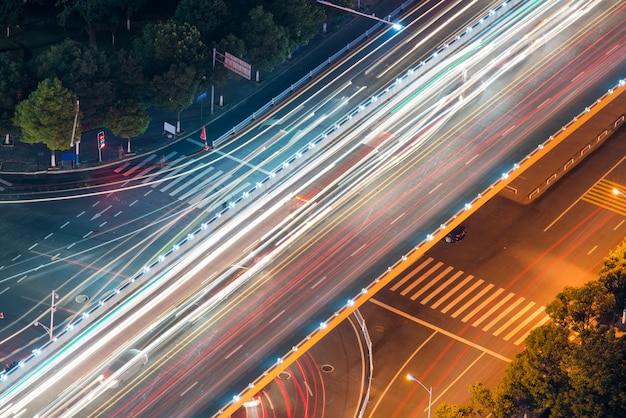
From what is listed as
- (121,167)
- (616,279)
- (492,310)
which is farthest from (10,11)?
(616,279)

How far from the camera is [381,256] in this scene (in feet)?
422

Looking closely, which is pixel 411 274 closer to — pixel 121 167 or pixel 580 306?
pixel 580 306

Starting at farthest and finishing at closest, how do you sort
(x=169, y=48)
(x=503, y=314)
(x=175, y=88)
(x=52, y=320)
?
(x=169, y=48)
(x=175, y=88)
(x=503, y=314)
(x=52, y=320)

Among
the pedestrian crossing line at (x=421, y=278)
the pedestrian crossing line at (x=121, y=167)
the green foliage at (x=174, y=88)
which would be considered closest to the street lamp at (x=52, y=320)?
the pedestrian crossing line at (x=121, y=167)

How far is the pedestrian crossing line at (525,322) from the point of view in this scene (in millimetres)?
132875

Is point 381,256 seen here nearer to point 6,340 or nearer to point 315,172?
point 315,172

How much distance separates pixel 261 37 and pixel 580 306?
54267 millimetres

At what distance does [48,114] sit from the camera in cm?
14462

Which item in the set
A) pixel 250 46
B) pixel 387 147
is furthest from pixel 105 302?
pixel 250 46

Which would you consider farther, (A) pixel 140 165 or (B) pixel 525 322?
(A) pixel 140 165

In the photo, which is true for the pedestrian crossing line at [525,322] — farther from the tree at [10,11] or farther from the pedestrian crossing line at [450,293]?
the tree at [10,11]

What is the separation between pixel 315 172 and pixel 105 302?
26721 millimetres

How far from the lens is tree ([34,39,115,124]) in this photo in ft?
483

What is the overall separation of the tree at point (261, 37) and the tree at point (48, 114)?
22.4 metres
